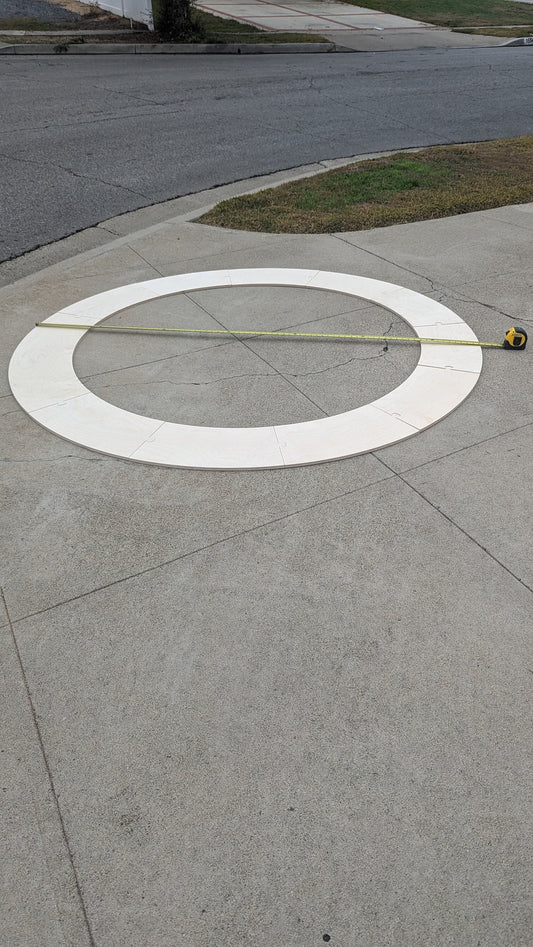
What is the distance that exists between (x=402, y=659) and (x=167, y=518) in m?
1.69

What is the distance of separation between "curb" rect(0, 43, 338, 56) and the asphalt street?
721 mm

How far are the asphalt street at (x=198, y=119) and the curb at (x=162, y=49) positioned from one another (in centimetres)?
72

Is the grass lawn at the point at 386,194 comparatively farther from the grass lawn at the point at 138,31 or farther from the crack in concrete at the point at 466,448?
the grass lawn at the point at 138,31

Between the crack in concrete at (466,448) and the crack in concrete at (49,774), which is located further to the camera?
the crack in concrete at (466,448)

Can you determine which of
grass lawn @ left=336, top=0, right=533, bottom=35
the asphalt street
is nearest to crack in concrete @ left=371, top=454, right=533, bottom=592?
the asphalt street

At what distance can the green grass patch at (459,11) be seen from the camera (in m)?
29.9

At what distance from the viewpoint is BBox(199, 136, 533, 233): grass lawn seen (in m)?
9.54

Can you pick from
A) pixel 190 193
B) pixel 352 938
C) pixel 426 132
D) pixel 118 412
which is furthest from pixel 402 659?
pixel 426 132

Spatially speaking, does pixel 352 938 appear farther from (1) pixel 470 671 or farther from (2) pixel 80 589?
(2) pixel 80 589

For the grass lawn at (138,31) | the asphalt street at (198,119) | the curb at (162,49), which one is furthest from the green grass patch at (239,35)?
the asphalt street at (198,119)

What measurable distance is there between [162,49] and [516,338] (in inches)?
751

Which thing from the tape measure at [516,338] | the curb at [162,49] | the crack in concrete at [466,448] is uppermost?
the curb at [162,49]

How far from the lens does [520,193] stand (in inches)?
413

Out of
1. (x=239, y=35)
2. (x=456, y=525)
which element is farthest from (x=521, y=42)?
(x=456, y=525)
